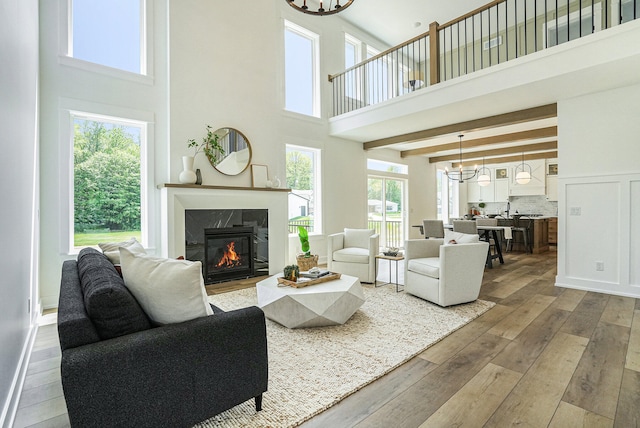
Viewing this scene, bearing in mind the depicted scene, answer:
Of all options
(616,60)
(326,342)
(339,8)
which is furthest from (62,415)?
(616,60)

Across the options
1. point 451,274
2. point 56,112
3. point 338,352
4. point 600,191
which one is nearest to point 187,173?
point 56,112

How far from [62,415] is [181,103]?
388cm

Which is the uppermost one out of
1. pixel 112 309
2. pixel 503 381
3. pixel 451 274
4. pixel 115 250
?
pixel 115 250

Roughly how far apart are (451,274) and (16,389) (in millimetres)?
3617

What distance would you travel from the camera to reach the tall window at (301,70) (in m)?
6.10

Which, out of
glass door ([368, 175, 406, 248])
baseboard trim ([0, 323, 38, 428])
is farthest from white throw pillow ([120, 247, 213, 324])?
glass door ([368, 175, 406, 248])

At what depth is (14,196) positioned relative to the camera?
2.07 meters

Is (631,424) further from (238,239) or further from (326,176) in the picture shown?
(326,176)

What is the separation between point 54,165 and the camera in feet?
12.2

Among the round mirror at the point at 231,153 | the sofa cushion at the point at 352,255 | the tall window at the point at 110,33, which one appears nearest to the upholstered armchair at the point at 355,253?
the sofa cushion at the point at 352,255

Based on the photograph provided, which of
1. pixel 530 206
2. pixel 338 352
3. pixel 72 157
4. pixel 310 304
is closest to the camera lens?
pixel 338 352

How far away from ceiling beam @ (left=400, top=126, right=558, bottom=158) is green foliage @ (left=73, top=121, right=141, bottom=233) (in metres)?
6.69

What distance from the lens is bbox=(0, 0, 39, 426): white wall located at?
5.56 feet

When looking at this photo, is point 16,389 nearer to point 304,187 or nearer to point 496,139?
point 304,187
